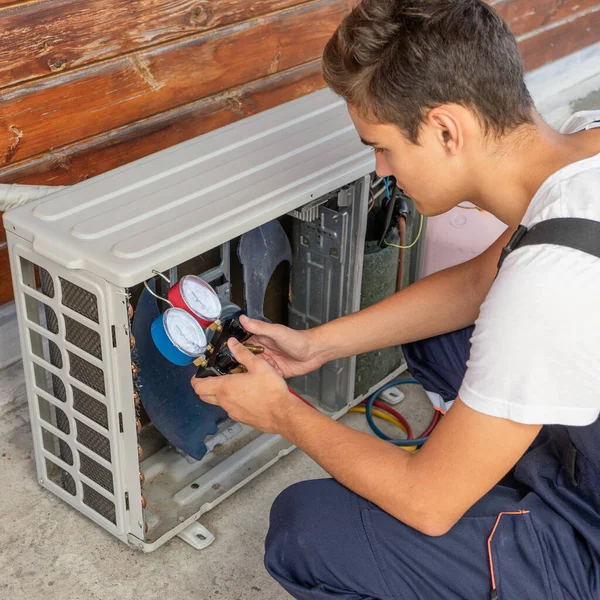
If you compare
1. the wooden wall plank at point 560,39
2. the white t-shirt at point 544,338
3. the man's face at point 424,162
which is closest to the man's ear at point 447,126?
the man's face at point 424,162

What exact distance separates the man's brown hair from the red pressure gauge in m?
0.47

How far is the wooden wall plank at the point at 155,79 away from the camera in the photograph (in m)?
2.14

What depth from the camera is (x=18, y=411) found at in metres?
2.26

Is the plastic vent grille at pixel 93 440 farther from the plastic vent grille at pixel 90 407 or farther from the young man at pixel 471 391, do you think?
the young man at pixel 471 391

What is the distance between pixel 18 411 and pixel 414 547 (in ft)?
4.16

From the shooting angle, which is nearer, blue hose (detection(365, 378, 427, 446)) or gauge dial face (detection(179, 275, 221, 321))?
gauge dial face (detection(179, 275, 221, 321))

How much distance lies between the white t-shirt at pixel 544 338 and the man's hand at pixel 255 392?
387 mm

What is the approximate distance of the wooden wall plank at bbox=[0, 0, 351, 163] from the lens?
2143mm

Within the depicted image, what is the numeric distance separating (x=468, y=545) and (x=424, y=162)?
0.63 meters

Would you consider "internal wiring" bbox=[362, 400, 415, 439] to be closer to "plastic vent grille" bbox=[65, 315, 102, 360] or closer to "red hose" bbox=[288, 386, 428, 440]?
"red hose" bbox=[288, 386, 428, 440]

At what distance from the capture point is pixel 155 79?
2395 mm

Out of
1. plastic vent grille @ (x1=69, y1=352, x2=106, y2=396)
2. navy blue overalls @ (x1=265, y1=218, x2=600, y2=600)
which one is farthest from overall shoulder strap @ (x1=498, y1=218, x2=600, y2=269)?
plastic vent grille @ (x1=69, y1=352, x2=106, y2=396)

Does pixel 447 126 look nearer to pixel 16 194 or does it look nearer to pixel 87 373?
pixel 87 373

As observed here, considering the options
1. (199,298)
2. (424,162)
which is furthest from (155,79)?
(424,162)
